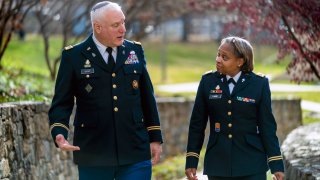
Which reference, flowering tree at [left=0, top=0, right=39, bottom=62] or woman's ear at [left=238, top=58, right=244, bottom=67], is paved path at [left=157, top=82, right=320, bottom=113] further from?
woman's ear at [left=238, top=58, right=244, bottom=67]

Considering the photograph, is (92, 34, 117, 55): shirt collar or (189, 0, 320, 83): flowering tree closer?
(92, 34, 117, 55): shirt collar

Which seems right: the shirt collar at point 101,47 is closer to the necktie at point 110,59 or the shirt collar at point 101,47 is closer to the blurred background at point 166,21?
the necktie at point 110,59

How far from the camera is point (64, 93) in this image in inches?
238

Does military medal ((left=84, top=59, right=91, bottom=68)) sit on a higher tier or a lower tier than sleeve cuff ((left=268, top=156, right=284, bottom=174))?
higher

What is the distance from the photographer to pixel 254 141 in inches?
243

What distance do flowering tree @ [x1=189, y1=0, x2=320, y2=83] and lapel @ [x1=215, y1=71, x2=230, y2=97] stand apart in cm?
330

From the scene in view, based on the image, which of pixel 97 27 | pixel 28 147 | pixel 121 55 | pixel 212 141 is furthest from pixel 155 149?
pixel 28 147

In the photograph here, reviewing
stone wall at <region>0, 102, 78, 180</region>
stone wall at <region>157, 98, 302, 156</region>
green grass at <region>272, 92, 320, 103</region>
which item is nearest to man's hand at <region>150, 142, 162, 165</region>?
stone wall at <region>0, 102, 78, 180</region>

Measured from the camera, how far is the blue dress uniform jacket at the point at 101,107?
19.7 feet

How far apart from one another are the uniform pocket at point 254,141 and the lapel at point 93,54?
0.98m

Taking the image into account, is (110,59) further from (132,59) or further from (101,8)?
(101,8)

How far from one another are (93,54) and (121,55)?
6.9 inches

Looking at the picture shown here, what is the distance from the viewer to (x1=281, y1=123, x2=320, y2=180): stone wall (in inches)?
318

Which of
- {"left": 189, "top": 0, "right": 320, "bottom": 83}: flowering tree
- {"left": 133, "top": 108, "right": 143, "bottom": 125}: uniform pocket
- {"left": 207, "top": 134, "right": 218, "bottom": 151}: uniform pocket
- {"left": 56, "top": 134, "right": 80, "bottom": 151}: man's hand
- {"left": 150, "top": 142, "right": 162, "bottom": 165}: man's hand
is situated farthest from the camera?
{"left": 189, "top": 0, "right": 320, "bottom": 83}: flowering tree
